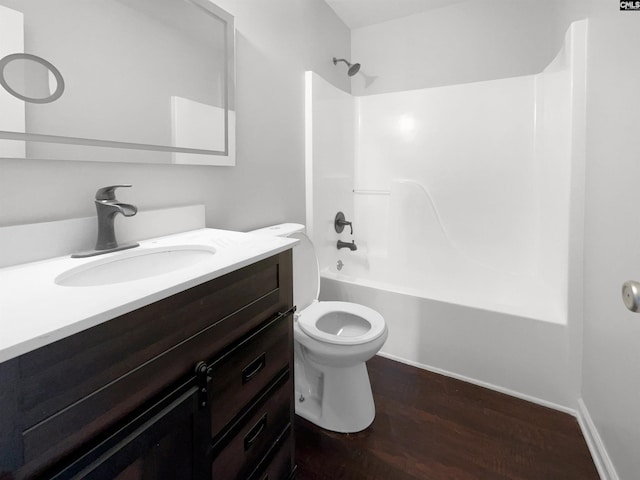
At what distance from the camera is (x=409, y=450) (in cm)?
140

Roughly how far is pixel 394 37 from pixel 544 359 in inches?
93.0

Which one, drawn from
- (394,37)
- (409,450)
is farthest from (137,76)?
(394,37)

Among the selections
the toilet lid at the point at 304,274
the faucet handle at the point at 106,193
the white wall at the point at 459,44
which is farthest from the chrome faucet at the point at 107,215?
the white wall at the point at 459,44

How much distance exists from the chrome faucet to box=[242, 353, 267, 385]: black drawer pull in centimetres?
52

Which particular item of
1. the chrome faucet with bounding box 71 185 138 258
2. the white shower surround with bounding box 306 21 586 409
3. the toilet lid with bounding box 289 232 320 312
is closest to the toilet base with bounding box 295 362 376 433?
the toilet lid with bounding box 289 232 320 312

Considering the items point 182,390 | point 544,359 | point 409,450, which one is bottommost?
point 409,450

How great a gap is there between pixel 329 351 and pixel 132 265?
826mm

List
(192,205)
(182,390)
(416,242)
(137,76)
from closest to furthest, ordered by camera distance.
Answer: (182,390) < (137,76) < (192,205) < (416,242)

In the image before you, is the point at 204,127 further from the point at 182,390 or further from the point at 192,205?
the point at 182,390

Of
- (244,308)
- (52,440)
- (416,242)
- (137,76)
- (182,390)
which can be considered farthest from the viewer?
(416,242)

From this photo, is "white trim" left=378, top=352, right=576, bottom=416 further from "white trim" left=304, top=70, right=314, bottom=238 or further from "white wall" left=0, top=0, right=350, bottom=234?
"white wall" left=0, top=0, right=350, bottom=234

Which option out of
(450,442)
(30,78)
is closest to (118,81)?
(30,78)

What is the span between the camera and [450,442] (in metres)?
1.44

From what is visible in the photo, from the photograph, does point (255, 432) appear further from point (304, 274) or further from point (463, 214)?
point (463, 214)
